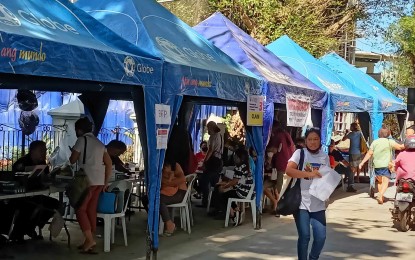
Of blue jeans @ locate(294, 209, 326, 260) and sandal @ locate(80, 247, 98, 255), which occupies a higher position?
blue jeans @ locate(294, 209, 326, 260)

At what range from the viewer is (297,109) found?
38.1 feet

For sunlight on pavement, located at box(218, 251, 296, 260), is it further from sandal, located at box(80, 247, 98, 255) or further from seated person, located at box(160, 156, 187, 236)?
sandal, located at box(80, 247, 98, 255)

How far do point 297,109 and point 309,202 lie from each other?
5.27 m

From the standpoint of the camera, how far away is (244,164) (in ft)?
34.6

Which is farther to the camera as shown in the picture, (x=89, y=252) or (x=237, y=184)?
(x=237, y=184)

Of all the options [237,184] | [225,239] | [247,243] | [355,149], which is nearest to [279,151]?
[237,184]

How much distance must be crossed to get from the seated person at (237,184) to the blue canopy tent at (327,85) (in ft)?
10.8

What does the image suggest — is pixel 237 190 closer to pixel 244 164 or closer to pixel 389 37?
pixel 244 164

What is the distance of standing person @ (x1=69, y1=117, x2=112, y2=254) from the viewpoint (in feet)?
25.5

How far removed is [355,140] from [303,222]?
424 inches

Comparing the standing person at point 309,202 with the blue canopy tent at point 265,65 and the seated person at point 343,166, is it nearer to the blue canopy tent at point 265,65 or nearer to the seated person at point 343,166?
the blue canopy tent at point 265,65

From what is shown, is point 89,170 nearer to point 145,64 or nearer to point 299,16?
point 145,64

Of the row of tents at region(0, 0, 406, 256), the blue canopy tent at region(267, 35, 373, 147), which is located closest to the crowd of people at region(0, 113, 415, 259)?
the row of tents at region(0, 0, 406, 256)

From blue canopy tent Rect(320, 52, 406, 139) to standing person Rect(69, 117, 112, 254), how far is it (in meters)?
9.61
